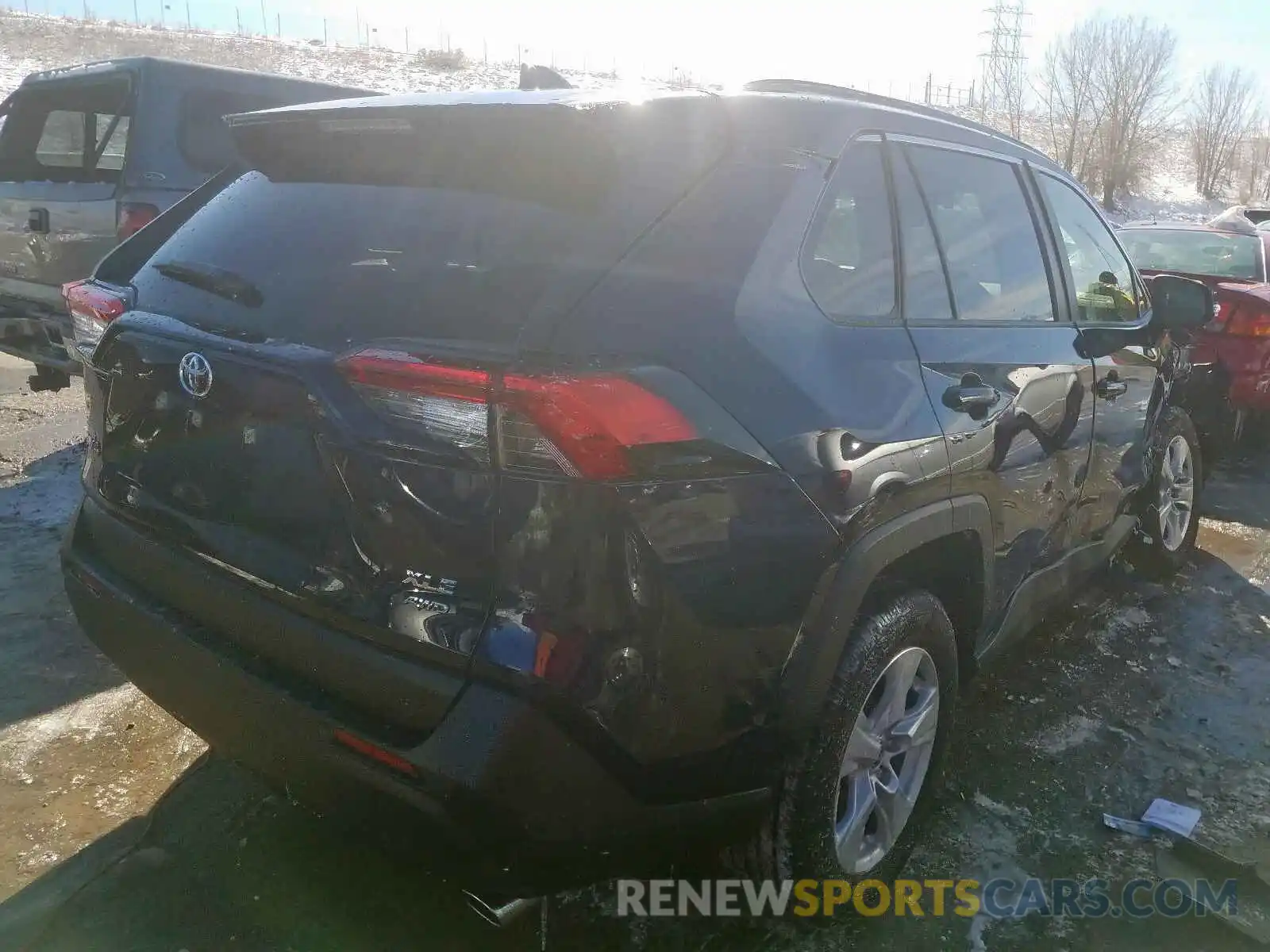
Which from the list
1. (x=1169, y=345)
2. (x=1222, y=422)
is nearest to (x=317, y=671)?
(x=1169, y=345)

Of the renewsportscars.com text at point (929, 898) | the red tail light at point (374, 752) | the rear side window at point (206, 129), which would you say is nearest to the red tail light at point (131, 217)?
the rear side window at point (206, 129)

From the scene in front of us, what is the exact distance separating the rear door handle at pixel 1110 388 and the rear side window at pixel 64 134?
508 cm

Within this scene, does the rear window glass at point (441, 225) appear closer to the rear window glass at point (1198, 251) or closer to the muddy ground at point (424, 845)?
the muddy ground at point (424, 845)

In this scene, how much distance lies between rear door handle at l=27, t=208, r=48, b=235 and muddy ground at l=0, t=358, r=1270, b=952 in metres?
1.89

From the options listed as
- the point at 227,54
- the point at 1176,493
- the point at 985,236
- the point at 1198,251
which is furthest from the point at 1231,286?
the point at 227,54

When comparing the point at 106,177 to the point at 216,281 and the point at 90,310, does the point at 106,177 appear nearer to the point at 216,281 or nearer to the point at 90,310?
the point at 90,310

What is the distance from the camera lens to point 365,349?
5.64 feet

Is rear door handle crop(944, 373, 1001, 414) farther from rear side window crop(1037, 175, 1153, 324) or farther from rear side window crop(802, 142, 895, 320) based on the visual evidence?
rear side window crop(1037, 175, 1153, 324)

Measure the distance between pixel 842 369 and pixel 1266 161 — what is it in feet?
170

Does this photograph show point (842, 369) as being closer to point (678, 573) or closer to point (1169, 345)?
→ point (678, 573)

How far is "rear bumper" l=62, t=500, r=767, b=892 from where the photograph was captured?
1605mm

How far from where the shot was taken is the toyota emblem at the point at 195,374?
1.94 metres

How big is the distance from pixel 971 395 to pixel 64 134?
6.17 meters

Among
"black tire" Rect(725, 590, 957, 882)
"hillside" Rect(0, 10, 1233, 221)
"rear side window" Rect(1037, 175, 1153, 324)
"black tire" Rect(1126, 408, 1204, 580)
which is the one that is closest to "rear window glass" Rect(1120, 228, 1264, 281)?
"black tire" Rect(1126, 408, 1204, 580)
